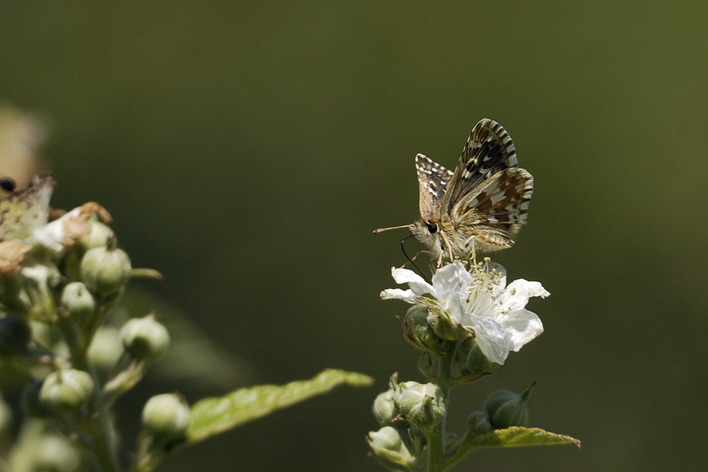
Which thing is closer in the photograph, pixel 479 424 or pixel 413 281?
pixel 479 424

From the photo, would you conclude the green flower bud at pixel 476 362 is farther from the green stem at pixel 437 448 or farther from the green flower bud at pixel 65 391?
the green flower bud at pixel 65 391

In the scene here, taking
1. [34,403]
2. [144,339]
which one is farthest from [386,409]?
[34,403]

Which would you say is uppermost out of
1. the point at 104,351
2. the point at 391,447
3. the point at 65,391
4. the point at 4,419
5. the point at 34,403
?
the point at 391,447

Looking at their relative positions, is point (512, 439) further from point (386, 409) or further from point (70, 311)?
point (70, 311)

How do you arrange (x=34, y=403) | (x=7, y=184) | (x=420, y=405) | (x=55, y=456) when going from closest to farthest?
(x=420, y=405) < (x=34, y=403) < (x=7, y=184) < (x=55, y=456)

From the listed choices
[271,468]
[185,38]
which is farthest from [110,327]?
[185,38]

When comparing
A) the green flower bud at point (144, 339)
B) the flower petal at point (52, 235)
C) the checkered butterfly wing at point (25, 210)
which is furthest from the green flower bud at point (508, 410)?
the checkered butterfly wing at point (25, 210)

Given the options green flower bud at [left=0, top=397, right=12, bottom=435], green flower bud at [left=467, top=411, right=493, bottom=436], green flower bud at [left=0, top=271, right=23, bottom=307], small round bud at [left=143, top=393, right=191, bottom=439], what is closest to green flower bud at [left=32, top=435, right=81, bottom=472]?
green flower bud at [left=0, top=397, right=12, bottom=435]
